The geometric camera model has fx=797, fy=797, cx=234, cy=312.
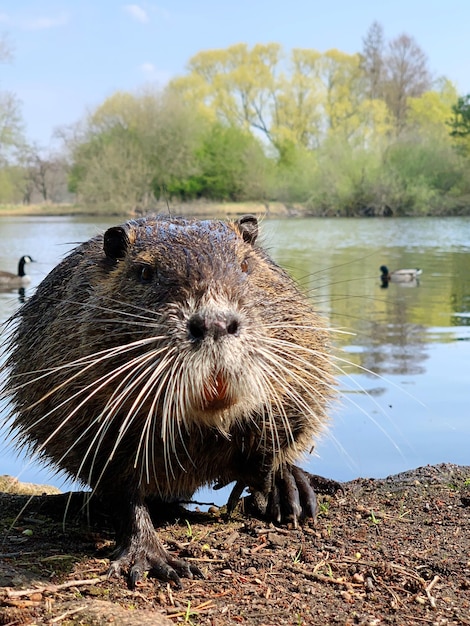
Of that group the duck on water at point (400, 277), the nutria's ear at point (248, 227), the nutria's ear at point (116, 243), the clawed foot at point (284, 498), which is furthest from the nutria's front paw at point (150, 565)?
the duck on water at point (400, 277)

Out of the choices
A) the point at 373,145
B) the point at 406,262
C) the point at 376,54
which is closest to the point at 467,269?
the point at 406,262

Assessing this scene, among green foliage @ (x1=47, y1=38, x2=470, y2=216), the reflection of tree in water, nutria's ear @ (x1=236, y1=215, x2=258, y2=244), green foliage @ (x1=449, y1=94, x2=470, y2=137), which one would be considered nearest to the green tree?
green foliage @ (x1=47, y1=38, x2=470, y2=216)

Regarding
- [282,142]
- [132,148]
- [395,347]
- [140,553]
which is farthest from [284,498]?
[282,142]

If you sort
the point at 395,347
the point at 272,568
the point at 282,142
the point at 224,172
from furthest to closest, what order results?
the point at 282,142 → the point at 224,172 → the point at 395,347 → the point at 272,568

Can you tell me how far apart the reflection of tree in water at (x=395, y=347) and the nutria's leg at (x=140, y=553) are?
4237 millimetres

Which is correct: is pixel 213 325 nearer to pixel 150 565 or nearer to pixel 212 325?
pixel 212 325

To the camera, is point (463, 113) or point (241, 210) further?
point (463, 113)

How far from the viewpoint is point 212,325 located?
7.96 ft

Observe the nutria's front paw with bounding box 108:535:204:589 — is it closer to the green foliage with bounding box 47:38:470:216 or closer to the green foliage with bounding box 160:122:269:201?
the green foliage with bounding box 47:38:470:216

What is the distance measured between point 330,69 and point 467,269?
1812 inches

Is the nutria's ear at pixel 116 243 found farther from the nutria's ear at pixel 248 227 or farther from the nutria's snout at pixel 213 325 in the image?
the nutria's snout at pixel 213 325

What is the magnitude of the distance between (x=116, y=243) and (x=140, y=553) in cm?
119

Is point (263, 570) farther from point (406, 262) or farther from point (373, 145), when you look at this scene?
point (373, 145)

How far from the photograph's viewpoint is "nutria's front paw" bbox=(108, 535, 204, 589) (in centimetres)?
271
